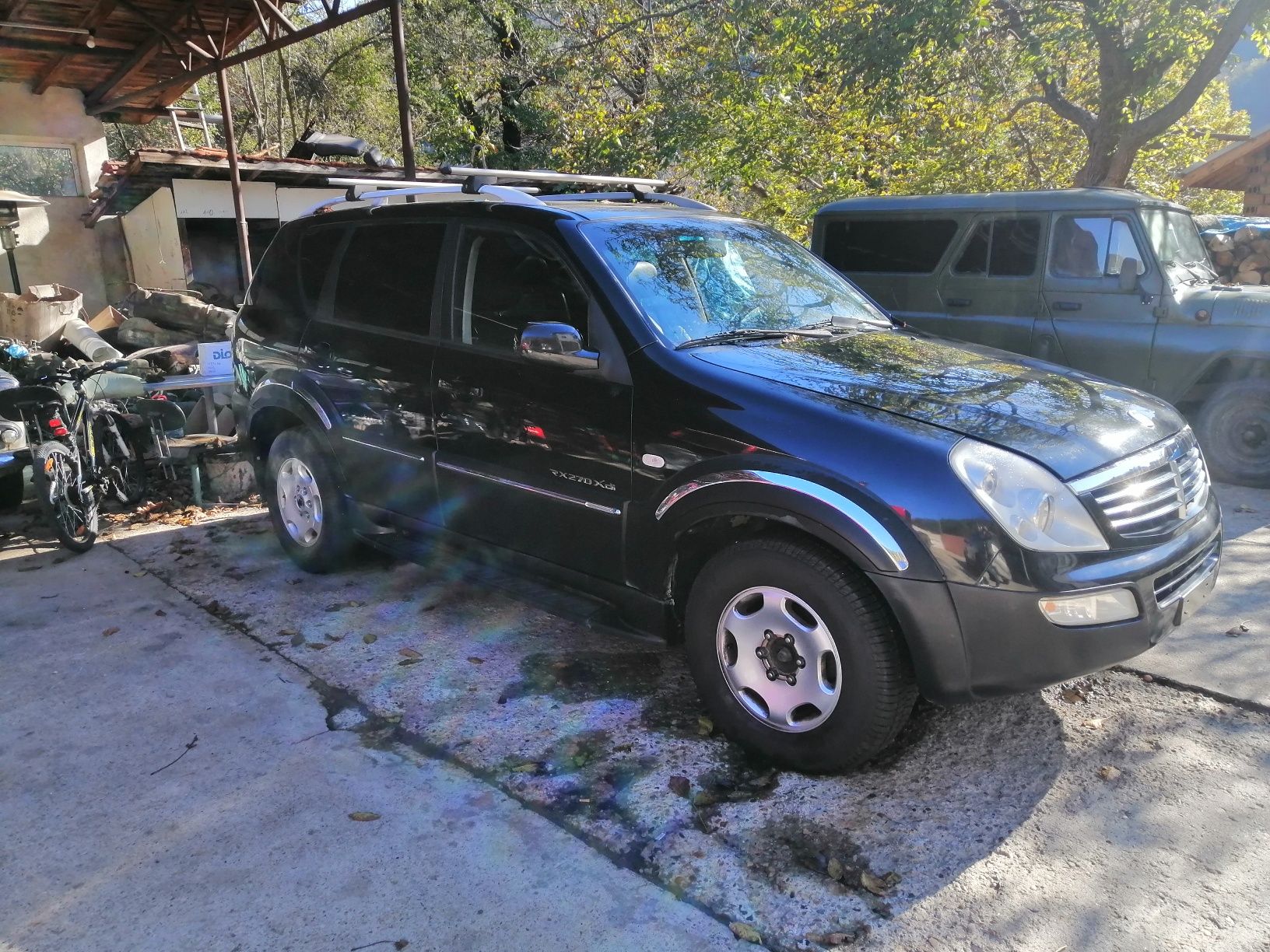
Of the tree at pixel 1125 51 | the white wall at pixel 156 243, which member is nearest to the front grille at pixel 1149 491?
the tree at pixel 1125 51

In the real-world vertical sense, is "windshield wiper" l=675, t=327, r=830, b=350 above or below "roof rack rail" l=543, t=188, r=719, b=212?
below

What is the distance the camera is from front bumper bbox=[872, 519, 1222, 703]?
107 inches

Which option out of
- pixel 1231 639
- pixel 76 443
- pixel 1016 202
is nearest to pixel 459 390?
pixel 76 443

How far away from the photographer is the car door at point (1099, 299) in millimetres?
6645

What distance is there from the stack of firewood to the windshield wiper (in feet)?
32.4

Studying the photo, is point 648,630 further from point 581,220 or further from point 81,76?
point 81,76

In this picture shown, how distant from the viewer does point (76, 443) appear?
601 centimetres

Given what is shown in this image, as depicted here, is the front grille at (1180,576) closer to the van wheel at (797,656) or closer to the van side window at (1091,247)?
the van wheel at (797,656)

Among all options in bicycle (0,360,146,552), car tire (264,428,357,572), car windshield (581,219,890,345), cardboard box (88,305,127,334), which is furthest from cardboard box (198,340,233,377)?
car windshield (581,219,890,345)

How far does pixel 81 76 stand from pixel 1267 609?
14.3 m

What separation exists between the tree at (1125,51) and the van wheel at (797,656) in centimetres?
916

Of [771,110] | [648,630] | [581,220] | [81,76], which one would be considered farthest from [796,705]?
[81,76]

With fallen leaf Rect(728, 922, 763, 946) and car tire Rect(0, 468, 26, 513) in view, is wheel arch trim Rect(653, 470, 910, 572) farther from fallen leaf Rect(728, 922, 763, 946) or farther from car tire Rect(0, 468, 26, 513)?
car tire Rect(0, 468, 26, 513)

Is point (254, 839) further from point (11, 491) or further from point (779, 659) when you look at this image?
point (11, 491)
